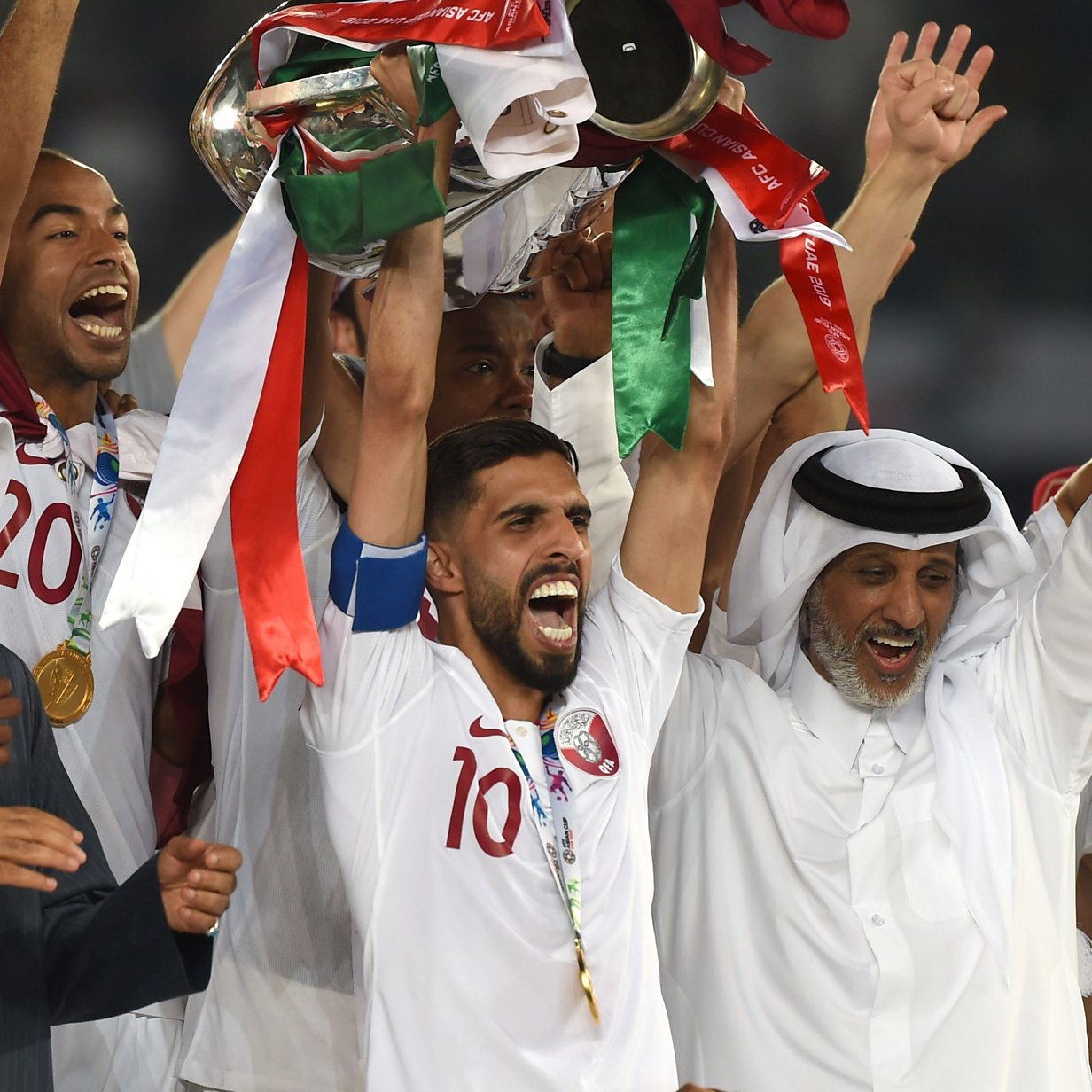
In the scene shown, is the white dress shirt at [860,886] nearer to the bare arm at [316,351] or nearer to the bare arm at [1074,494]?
the bare arm at [1074,494]

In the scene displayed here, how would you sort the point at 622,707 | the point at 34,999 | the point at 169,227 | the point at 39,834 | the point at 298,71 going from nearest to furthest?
the point at 39,834 → the point at 34,999 → the point at 298,71 → the point at 622,707 → the point at 169,227

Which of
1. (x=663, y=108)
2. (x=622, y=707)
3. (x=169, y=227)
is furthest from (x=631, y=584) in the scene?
(x=169, y=227)

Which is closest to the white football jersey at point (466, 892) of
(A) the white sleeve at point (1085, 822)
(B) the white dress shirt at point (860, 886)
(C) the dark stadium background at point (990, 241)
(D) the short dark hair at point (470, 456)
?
(D) the short dark hair at point (470, 456)

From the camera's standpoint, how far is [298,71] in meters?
2.19

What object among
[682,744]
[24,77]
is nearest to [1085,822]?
[682,744]

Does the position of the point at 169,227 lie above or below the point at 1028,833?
above

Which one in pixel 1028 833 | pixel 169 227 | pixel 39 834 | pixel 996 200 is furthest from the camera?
pixel 996 200

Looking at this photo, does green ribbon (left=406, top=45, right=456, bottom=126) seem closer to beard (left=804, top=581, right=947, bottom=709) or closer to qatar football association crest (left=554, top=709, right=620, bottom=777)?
qatar football association crest (left=554, top=709, right=620, bottom=777)

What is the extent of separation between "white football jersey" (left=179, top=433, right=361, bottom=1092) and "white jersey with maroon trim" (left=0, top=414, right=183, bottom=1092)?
128 millimetres

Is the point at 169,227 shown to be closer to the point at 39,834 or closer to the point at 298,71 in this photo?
the point at 298,71

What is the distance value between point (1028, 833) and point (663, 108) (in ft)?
4.24

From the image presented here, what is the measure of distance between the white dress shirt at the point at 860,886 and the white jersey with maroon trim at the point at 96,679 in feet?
2.70

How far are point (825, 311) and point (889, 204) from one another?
0.55m

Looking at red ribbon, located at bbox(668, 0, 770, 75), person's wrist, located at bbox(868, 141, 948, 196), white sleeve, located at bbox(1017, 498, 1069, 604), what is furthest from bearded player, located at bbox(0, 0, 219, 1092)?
white sleeve, located at bbox(1017, 498, 1069, 604)
